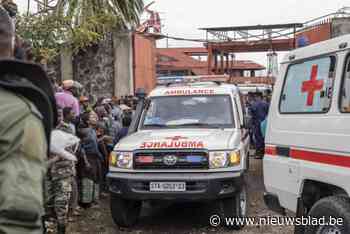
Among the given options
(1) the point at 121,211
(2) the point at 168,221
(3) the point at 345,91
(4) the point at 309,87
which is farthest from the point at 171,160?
(3) the point at 345,91

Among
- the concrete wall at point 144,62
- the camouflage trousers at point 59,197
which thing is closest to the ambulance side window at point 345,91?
Result: the camouflage trousers at point 59,197

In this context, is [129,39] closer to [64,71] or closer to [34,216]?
[64,71]

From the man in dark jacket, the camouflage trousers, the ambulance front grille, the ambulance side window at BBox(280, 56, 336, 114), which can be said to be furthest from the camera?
the man in dark jacket

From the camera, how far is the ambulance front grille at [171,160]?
6172 mm

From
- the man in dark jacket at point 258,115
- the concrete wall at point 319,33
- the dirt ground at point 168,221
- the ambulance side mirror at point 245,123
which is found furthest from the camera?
the man in dark jacket at point 258,115

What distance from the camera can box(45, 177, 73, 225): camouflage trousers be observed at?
18.6 ft

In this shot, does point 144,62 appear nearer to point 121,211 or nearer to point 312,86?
point 121,211

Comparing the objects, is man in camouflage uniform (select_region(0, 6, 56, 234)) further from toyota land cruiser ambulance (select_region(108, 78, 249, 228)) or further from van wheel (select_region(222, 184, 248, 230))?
van wheel (select_region(222, 184, 248, 230))

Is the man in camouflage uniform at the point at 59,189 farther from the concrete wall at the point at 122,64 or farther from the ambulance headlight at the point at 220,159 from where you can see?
the concrete wall at the point at 122,64

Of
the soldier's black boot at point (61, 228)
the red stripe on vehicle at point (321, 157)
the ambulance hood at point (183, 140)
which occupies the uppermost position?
the red stripe on vehicle at point (321, 157)

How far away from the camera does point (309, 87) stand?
14.6 feet

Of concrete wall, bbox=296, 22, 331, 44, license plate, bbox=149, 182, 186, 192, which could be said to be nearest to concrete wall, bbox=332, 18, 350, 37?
concrete wall, bbox=296, 22, 331, 44

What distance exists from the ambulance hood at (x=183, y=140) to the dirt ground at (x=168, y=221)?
1.05 metres

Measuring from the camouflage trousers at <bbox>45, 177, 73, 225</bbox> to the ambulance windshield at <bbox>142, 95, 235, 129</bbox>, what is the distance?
1917 mm
